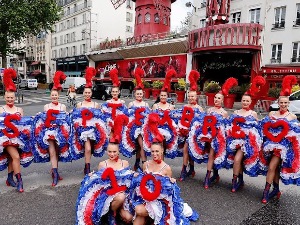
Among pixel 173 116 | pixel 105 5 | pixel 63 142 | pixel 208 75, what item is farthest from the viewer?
pixel 105 5

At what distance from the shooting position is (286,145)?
4312 mm

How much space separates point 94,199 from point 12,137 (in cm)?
209

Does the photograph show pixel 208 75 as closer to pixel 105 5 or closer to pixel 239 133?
pixel 239 133

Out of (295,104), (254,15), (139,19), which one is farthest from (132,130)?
(139,19)

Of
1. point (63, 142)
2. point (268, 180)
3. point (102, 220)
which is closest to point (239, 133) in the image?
point (268, 180)

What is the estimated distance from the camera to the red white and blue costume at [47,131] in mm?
4887

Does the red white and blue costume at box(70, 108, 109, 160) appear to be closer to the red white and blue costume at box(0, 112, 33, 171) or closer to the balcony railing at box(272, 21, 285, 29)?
the red white and blue costume at box(0, 112, 33, 171)

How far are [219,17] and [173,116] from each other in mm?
18800

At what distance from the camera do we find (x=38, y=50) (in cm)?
5481

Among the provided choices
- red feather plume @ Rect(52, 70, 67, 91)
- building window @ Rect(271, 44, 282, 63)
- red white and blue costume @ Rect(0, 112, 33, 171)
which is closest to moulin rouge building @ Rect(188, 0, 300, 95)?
building window @ Rect(271, 44, 282, 63)

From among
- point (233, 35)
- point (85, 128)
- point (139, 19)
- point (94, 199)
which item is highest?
point (139, 19)

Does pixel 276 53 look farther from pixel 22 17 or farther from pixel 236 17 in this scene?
pixel 22 17

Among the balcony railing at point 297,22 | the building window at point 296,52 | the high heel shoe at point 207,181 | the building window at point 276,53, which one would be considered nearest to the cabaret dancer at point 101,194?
the high heel shoe at point 207,181

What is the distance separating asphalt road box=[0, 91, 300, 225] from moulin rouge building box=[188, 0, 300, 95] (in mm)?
15992
